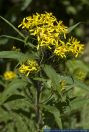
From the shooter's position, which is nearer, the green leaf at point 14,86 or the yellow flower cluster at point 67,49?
the yellow flower cluster at point 67,49

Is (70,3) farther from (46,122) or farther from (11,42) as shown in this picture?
(46,122)

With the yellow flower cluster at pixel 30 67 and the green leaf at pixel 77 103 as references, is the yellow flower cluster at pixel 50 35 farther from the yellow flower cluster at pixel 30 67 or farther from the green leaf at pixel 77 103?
the green leaf at pixel 77 103

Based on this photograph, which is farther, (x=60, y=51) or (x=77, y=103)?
(x=77, y=103)

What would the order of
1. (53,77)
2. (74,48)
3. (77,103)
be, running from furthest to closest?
(77,103) → (74,48) → (53,77)

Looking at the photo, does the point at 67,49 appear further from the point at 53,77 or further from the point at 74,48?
the point at 53,77

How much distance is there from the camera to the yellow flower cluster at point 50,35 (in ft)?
7.13

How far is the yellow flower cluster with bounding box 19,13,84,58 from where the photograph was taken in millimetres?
2172

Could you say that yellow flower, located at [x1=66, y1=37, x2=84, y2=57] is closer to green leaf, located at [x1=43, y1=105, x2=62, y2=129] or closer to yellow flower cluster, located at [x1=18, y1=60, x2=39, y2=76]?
yellow flower cluster, located at [x1=18, y1=60, x2=39, y2=76]

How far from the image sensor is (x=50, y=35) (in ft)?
7.16

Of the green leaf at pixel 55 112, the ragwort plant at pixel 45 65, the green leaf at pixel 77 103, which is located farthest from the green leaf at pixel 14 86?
the green leaf at pixel 77 103

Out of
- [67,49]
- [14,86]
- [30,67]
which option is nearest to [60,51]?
[67,49]

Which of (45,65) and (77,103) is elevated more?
(45,65)

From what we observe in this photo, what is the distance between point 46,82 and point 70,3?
2932 millimetres

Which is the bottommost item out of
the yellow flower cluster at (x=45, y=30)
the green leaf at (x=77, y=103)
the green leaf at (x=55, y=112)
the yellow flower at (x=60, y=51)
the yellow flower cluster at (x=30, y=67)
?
the green leaf at (x=55, y=112)
